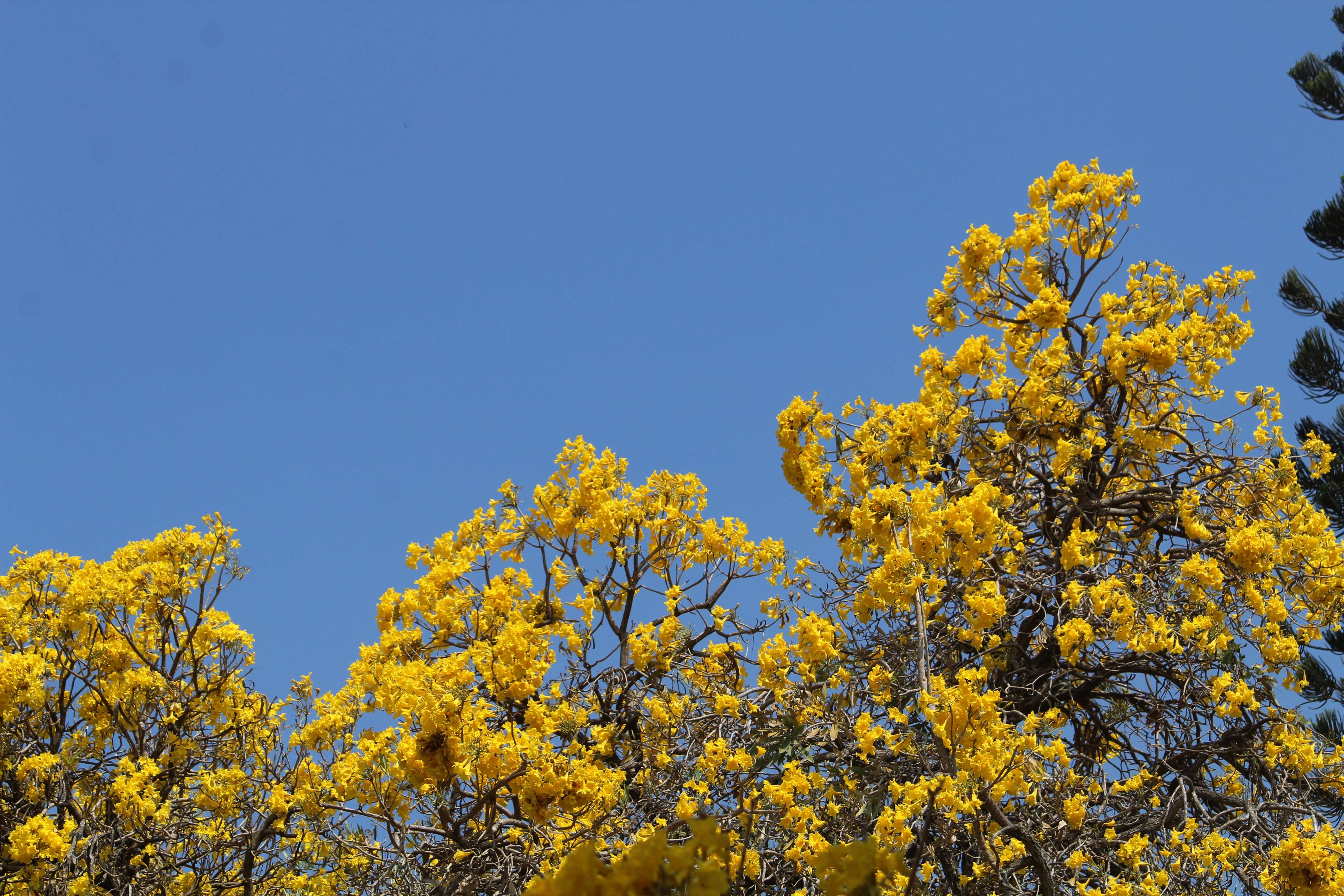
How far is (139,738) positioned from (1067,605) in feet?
15.1

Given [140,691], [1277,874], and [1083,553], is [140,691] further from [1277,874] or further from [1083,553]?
[1277,874]

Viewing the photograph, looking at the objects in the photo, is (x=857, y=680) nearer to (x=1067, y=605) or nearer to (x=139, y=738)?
(x=1067, y=605)

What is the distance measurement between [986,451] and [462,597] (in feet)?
9.16

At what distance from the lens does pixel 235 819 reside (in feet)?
18.9

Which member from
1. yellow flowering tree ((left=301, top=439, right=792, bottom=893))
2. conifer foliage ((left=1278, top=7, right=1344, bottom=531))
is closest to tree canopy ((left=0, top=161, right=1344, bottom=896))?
yellow flowering tree ((left=301, top=439, right=792, bottom=893))

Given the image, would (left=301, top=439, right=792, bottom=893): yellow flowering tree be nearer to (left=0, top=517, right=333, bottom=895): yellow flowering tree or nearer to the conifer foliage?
(left=0, top=517, right=333, bottom=895): yellow flowering tree

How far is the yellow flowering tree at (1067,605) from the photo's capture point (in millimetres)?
4230

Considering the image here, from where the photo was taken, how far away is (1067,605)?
509 cm

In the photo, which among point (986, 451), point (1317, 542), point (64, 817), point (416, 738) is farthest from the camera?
point (986, 451)

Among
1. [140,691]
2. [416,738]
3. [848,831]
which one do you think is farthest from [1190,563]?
[140,691]

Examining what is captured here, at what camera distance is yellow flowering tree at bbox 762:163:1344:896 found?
4.23 metres

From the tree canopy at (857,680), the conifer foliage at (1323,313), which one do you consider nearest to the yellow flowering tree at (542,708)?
the tree canopy at (857,680)

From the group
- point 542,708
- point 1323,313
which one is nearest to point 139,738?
point 542,708

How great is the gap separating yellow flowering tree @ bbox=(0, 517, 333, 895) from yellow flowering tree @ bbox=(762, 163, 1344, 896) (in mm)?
2729
